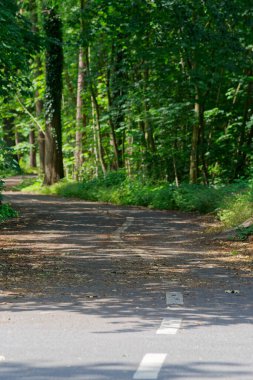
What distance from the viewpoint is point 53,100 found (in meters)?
36.3

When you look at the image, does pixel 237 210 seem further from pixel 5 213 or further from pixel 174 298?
pixel 174 298

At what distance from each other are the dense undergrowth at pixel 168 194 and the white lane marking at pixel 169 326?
981 cm

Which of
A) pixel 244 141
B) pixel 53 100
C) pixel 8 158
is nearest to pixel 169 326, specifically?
pixel 8 158

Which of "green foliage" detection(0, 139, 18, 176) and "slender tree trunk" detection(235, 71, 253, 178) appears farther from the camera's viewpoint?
"slender tree trunk" detection(235, 71, 253, 178)

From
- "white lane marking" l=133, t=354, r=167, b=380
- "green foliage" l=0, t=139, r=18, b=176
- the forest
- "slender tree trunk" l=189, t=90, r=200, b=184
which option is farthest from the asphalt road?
"slender tree trunk" l=189, t=90, r=200, b=184

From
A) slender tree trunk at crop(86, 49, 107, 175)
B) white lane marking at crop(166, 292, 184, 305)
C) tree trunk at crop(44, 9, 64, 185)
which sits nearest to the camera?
white lane marking at crop(166, 292, 184, 305)

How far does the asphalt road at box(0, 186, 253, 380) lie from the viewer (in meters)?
6.46

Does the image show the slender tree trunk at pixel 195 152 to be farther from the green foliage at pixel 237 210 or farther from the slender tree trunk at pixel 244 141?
the green foliage at pixel 237 210

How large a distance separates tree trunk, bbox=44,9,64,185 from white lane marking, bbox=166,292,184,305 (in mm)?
25460

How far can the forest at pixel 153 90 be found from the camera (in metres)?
20.1

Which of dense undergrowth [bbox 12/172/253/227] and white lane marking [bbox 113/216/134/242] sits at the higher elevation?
dense undergrowth [bbox 12/172/253/227]

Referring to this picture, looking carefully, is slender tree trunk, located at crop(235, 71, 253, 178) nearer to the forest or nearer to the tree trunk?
the forest

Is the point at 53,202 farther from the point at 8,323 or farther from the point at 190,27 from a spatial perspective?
the point at 8,323

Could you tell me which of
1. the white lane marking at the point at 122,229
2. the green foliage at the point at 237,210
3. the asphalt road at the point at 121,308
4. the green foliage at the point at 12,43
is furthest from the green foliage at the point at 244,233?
the green foliage at the point at 12,43
